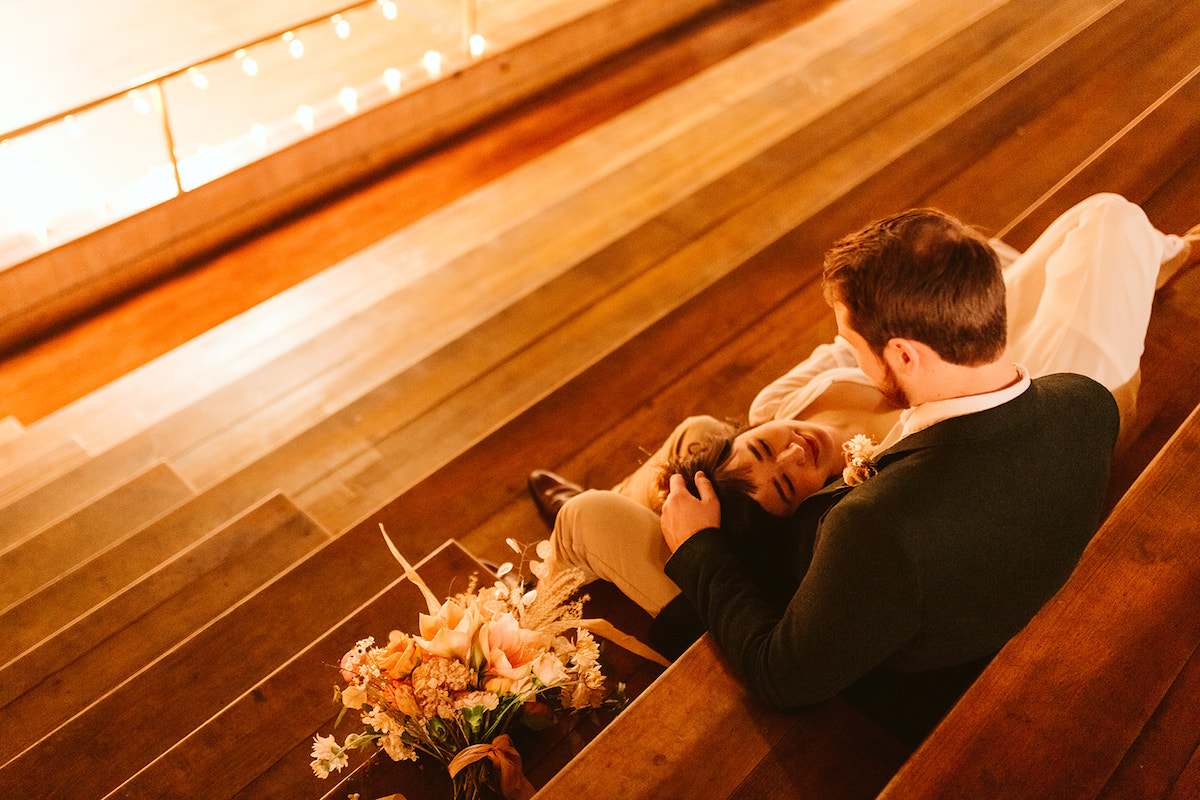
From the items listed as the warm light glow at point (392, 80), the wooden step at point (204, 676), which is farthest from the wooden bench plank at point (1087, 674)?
the warm light glow at point (392, 80)

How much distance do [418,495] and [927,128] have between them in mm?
2924

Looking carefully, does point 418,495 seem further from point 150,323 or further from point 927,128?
point 927,128

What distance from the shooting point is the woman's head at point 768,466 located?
77.7 inches

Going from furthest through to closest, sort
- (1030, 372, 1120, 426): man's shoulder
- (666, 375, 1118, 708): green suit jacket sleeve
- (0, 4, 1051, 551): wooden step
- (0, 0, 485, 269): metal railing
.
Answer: (0, 0, 485, 269): metal railing → (0, 4, 1051, 551): wooden step → (1030, 372, 1120, 426): man's shoulder → (666, 375, 1118, 708): green suit jacket sleeve

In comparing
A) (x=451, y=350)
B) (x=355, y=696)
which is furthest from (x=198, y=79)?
(x=355, y=696)

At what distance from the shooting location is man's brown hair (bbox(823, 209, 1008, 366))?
1377 mm

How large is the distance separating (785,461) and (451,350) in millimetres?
1502

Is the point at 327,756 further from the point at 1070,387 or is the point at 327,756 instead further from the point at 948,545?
the point at 1070,387

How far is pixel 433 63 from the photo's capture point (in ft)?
16.7

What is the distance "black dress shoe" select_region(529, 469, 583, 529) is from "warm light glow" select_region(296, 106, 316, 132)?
9.59ft

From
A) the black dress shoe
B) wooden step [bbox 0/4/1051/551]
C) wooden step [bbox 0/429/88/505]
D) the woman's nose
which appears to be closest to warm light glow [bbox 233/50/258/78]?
wooden step [bbox 0/4/1051/551]

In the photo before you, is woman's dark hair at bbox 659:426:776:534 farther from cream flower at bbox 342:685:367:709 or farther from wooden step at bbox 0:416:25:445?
wooden step at bbox 0:416:25:445

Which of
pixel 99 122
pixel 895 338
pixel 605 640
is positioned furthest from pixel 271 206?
pixel 895 338

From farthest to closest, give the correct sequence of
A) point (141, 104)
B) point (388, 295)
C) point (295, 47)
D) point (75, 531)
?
point (295, 47) < point (141, 104) < point (388, 295) < point (75, 531)
